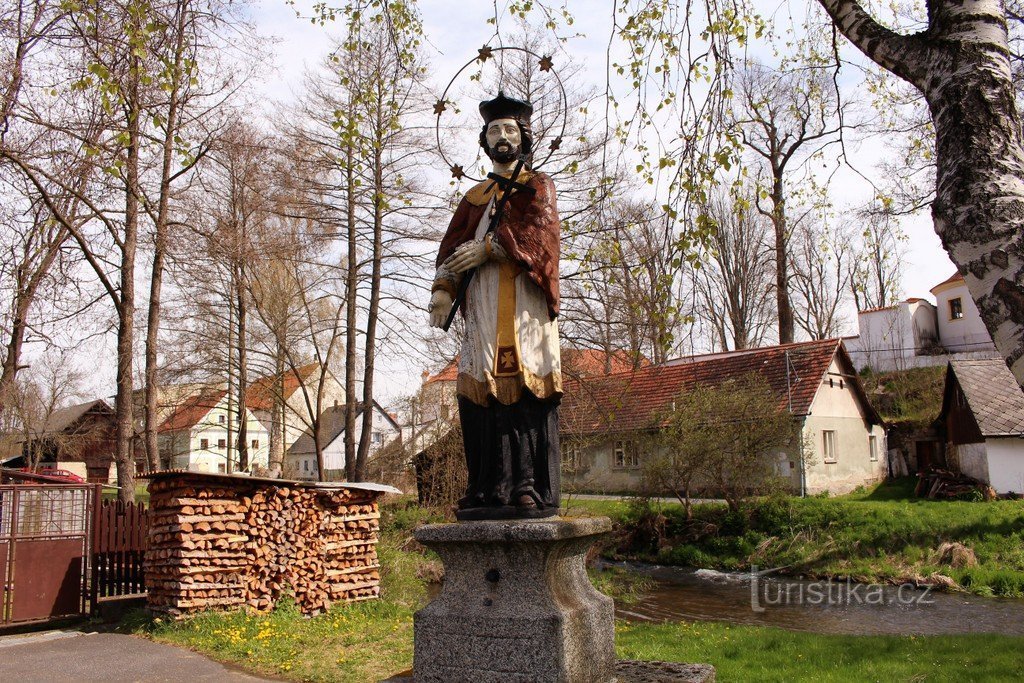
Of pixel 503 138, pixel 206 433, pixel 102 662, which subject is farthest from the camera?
pixel 206 433

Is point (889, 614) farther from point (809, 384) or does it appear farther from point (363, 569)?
point (809, 384)

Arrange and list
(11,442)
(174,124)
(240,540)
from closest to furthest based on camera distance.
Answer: (240,540), (174,124), (11,442)

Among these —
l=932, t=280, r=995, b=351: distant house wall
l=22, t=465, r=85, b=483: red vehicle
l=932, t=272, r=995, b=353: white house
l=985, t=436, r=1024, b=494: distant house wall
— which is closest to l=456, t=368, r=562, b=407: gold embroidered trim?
l=22, t=465, r=85, b=483: red vehicle

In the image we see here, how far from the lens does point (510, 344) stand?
4.71 metres

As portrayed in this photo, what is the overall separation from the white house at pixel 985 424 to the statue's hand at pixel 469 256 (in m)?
18.7

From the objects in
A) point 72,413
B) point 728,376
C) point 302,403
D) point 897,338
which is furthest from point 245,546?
point 72,413

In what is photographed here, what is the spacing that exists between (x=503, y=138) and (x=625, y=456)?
69.9ft

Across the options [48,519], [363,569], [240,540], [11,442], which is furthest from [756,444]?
[11,442]

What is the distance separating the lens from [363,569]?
1112 centimetres

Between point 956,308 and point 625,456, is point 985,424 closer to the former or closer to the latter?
point 625,456

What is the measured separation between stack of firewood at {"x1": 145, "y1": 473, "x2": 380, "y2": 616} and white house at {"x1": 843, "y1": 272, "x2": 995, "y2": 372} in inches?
1081

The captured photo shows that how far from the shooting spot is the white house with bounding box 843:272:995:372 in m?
32.3

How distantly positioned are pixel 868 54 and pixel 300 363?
65.7ft

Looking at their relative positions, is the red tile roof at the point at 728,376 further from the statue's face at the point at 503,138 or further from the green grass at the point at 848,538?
the statue's face at the point at 503,138
